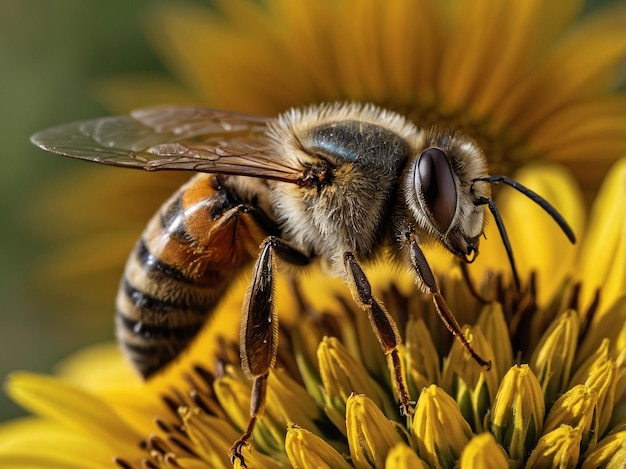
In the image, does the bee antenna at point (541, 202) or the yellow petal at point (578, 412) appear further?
the bee antenna at point (541, 202)

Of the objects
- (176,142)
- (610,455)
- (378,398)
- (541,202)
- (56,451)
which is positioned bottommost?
(610,455)

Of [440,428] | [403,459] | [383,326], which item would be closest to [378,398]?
[383,326]

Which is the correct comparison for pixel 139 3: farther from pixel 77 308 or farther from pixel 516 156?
pixel 516 156

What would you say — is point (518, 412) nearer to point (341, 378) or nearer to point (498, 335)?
point (498, 335)

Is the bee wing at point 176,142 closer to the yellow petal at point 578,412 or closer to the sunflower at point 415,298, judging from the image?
the sunflower at point 415,298

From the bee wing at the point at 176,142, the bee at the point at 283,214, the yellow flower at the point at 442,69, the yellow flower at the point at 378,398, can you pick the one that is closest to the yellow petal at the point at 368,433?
the yellow flower at the point at 378,398

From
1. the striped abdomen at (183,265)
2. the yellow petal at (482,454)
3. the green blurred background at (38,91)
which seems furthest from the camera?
the green blurred background at (38,91)
